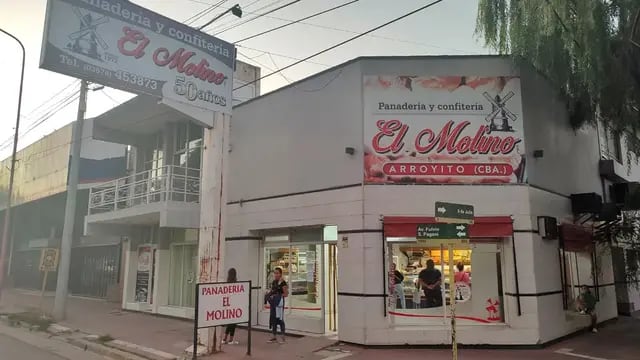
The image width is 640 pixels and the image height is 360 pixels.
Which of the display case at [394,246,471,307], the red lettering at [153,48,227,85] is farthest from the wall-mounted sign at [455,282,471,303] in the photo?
the red lettering at [153,48,227,85]

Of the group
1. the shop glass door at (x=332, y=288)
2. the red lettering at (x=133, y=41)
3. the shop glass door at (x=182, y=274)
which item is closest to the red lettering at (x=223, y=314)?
the shop glass door at (x=332, y=288)

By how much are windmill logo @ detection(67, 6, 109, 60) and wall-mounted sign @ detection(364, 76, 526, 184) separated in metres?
5.99

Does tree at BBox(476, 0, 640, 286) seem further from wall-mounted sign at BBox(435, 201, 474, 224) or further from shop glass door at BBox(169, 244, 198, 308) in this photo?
shop glass door at BBox(169, 244, 198, 308)

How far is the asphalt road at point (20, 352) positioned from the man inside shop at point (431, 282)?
27.2 ft

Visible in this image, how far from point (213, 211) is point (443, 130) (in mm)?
5697

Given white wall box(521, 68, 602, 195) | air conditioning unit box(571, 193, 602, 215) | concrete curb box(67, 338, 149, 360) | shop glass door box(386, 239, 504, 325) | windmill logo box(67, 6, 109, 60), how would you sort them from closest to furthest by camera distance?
windmill logo box(67, 6, 109, 60)
concrete curb box(67, 338, 149, 360)
shop glass door box(386, 239, 504, 325)
white wall box(521, 68, 602, 195)
air conditioning unit box(571, 193, 602, 215)

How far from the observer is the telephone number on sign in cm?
1012

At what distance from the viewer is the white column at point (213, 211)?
11031 millimetres

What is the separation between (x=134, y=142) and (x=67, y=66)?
11.2m

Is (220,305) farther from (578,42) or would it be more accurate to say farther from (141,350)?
(578,42)

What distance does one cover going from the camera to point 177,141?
18.5 metres

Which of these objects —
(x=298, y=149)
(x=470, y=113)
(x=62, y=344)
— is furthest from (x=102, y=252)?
(x=470, y=113)

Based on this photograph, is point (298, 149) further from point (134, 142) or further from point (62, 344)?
point (134, 142)

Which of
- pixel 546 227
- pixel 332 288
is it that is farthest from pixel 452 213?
pixel 332 288
